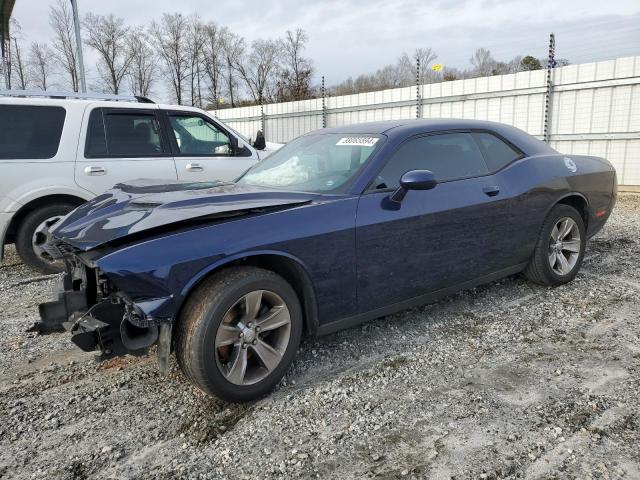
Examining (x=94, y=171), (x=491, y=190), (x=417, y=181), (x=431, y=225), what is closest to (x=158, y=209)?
(x=417, y=181)

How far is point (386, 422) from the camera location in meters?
2.61

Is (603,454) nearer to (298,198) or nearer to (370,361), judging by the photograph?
(370,361)

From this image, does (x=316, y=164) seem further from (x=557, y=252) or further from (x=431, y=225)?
(x=557, y=252)

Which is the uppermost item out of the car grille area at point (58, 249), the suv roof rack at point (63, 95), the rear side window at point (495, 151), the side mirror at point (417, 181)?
the suv roof rack at point (63, 95)

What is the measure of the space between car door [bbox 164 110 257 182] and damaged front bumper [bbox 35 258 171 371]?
3.50 meters

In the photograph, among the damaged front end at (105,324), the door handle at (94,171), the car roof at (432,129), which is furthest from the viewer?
the door handle at (94,171)

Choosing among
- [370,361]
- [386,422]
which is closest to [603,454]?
[386,422]

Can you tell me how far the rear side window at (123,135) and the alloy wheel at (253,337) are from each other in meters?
3.80

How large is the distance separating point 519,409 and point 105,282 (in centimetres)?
234

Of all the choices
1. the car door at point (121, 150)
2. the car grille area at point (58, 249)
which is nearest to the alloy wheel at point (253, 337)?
the car grille area at point (58, 249)

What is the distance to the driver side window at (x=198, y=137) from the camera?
20.5ft

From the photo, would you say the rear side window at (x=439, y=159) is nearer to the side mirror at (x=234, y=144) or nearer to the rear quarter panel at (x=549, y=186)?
the rear quarter panel at (x=549, y=186)

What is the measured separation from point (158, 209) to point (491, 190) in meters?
2.51

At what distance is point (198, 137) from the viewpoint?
21.0 ft
